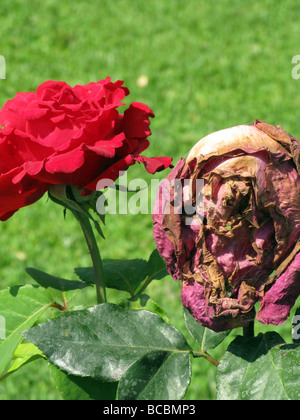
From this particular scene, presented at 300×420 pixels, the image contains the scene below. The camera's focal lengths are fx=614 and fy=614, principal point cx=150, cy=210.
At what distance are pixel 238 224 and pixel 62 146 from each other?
9.4 inches

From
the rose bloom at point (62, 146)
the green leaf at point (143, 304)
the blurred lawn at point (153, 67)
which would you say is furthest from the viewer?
the blurred lawn at point (153, 67)

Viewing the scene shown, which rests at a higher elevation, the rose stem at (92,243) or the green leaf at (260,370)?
the rose stem at (92,243)

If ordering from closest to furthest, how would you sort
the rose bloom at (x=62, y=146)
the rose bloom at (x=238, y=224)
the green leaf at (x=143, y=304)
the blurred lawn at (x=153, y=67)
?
the rose bloom at (x=238, y=224) → the rose bloom at (x=62, y=146) → the green leaf at (x=143, y=304) → the blurred lawn at (x=153, y=67)

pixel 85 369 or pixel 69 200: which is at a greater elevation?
pixel 69 200

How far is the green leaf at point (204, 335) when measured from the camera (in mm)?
745

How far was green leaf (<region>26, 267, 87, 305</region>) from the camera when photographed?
874mm

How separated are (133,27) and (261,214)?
3.68 metres

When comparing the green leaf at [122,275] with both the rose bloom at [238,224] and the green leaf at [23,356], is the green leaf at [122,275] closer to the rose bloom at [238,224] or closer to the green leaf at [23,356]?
the green leaf at [23,356]

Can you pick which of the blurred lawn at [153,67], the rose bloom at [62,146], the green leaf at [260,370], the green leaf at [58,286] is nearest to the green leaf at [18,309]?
the green leaf at [58,286]

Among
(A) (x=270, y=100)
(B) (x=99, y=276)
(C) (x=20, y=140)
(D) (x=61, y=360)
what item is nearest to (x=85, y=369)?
(D) (x=61, y=360)

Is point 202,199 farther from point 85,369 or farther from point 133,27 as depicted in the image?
point 133,27

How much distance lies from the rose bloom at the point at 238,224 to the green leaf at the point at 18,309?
0.88 feet

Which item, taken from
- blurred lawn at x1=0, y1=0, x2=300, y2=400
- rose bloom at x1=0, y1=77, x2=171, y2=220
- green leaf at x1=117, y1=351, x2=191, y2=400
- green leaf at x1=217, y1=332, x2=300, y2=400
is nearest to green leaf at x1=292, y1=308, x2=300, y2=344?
green leaf at x1=217, y1=332, x2=300, y2=400

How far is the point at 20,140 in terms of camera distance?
73 cm
